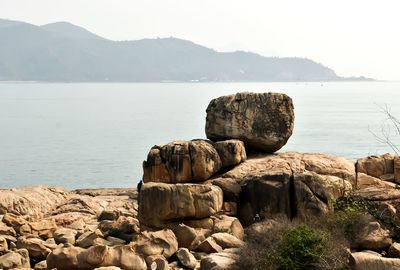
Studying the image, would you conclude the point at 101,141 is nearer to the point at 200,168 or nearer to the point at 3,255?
the point at 200,168

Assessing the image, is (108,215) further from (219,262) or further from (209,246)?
(219,262)

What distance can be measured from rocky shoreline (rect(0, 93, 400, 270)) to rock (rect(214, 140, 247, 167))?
0.05 metres

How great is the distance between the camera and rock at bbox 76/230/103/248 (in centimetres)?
2038

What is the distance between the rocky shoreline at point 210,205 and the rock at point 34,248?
0.04 metres

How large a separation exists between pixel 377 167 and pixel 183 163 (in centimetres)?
1127

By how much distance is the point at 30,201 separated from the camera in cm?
2730

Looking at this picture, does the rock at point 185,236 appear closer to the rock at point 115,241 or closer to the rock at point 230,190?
the rock at point 115,241

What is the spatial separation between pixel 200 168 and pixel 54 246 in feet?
29.7

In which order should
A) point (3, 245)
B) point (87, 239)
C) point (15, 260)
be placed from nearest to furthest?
point (15, 260), point (3, 245), point (87, 239)

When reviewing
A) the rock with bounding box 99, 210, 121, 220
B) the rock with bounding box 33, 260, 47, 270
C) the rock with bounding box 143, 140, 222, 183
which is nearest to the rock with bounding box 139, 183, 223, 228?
the rock with bounding box 99, 210, 121, 220

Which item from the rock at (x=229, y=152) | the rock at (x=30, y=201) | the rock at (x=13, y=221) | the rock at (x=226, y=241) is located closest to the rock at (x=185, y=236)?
the rock at (x=226, y=241)

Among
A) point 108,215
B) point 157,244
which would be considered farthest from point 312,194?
point 108,215

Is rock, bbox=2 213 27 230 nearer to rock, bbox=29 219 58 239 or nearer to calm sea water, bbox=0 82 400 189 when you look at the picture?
rock, bbox=29 219 58 239

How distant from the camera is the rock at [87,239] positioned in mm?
20375
